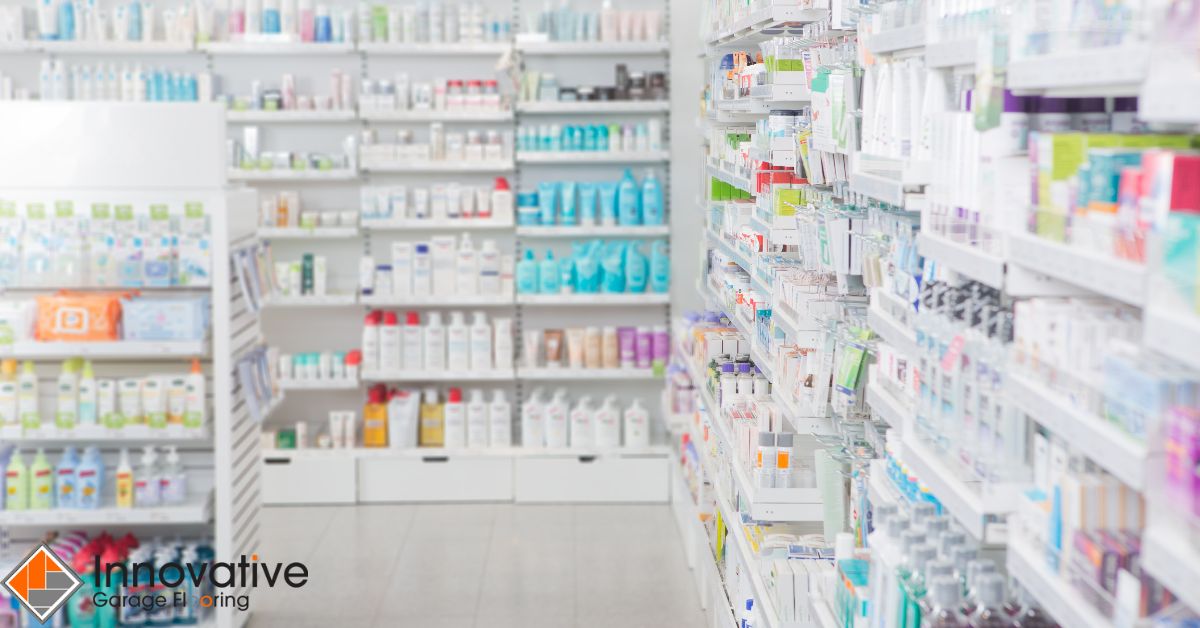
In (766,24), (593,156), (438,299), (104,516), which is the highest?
(766,24)

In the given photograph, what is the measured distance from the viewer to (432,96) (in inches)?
282

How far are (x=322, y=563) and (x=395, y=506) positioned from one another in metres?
1.03

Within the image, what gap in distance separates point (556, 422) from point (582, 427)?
0.47 ft

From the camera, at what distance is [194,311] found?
15.5 feet

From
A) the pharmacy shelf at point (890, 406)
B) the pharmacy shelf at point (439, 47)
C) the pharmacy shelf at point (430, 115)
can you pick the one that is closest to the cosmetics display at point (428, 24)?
the pharmacy shelf at point (439, 47)

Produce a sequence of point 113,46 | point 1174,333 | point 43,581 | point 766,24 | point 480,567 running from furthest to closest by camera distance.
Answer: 1. point 113,46
2. point 480,567
3. point 43,581
4. point 766,24
5. point 1174,333

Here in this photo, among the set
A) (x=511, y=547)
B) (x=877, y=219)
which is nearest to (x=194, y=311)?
(x=511, y=547)

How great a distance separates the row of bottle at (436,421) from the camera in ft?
23.5

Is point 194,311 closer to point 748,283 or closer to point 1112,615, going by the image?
point 748,283

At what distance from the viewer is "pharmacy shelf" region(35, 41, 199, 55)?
7055 mm

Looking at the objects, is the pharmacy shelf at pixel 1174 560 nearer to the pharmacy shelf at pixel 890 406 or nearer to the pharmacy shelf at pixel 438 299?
the pharmacy shelf at pixel 890 406

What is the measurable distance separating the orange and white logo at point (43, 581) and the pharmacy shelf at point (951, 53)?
13.0 feet

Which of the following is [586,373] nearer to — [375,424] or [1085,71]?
[375,424]

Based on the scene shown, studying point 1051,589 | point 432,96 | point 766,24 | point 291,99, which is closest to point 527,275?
point 432,96
